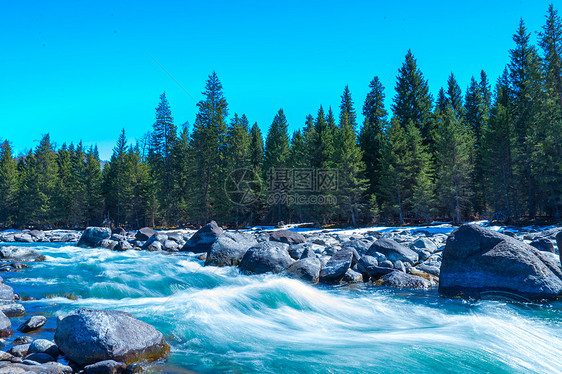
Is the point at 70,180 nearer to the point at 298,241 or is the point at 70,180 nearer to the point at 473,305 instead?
the point at 298,241

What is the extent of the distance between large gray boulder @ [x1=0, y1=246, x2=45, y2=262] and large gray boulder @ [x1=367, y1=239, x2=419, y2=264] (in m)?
15.8

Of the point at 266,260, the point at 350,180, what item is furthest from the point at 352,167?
the point at 266,260

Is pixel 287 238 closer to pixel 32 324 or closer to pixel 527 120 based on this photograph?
pixel 32 324

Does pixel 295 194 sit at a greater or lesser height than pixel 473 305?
greater

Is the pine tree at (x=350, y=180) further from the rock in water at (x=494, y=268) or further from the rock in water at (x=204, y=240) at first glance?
the rock in water at (x=494, y=268)

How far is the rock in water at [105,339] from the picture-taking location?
4340 mm

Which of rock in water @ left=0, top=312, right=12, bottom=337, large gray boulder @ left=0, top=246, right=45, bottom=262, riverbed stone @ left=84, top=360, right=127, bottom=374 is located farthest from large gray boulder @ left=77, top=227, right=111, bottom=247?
riverbed stone @ left=84, top=360, right=127, bottom=374

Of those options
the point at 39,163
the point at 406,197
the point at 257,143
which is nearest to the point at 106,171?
the point at 39,163

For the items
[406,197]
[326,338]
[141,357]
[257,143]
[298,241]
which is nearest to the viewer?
[141,357]

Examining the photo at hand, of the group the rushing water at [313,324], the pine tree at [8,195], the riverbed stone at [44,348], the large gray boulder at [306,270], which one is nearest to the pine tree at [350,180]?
the large gray boulder at [306,270]

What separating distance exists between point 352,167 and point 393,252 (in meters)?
21.5

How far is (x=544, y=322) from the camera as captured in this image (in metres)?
6.18

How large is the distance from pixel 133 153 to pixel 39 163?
17.8 metres

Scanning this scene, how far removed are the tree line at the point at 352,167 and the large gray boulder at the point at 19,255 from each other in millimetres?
22229
